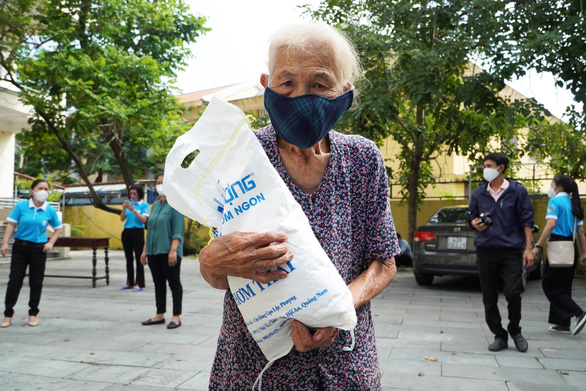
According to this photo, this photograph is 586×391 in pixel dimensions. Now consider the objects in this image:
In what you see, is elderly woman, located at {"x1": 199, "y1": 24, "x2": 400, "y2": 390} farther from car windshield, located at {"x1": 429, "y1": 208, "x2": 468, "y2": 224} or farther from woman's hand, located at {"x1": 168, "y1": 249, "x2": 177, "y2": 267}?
car windshield, located at {"x1": 429, "y1": 208, "x2": 468, "y2": 224}

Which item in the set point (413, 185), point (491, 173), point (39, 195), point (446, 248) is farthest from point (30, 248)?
point (413, 185)

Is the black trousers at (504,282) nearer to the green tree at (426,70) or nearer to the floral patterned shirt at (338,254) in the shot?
the green tree at (426,70)

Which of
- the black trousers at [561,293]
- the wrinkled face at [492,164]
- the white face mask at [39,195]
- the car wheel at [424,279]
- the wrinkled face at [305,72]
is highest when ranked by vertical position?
the wrinkled face at [305,72]

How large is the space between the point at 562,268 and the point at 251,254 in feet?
20.9

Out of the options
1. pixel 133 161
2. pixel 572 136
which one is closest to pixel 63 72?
pixel 572 136

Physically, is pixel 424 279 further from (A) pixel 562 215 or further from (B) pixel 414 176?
(A) pixel 562 215

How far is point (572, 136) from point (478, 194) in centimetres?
986

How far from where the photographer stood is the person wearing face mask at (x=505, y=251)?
216 inches

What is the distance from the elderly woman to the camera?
1.35 metres

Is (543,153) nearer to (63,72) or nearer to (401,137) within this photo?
(401,137)

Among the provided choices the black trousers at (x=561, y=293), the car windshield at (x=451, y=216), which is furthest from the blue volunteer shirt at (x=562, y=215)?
the car windshield at (x=451, y=216)

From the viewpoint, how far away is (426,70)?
9227 mm

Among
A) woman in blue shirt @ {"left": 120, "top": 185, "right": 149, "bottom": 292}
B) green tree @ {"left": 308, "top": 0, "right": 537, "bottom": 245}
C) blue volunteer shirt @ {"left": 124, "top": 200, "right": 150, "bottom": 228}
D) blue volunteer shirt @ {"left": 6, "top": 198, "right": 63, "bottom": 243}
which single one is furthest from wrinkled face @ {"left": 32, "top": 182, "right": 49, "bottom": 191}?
green tree @ {"left": 308, "top": 0, "right": 537, "bottom": 245}

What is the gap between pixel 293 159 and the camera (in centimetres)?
143
